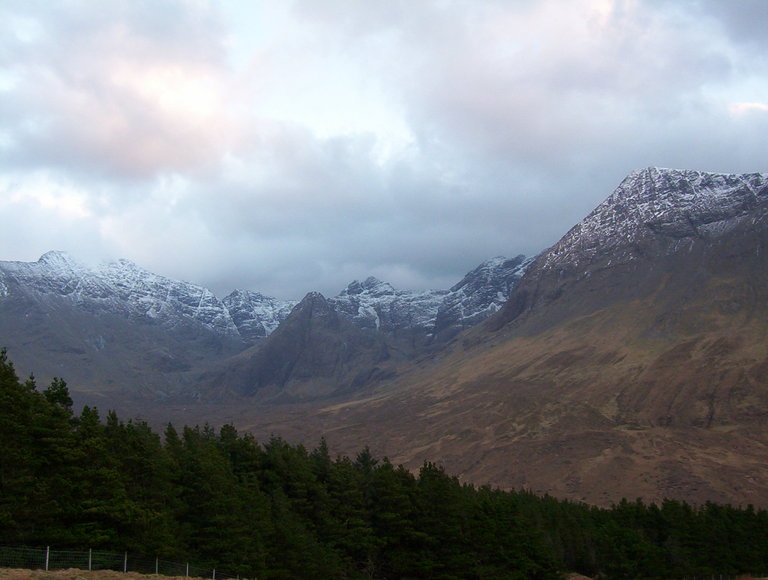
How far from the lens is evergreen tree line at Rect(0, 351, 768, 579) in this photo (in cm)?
3959

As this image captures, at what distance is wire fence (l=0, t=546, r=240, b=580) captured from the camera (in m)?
34.4

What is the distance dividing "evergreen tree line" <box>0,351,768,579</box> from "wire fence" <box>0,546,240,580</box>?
2.51 ft

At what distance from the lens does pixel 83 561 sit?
36.7 meters

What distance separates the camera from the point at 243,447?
2522 inches

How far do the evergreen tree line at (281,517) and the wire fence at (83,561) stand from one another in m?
0.77

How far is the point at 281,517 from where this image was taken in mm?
55125

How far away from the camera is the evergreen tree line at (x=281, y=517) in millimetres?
39594

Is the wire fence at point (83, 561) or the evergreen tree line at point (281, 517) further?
the evergreen tree line at point (281, 517)

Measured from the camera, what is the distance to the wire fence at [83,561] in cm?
3441

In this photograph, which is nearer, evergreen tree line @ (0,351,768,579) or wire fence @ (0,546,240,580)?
wire fence @ (0,546,240,580)

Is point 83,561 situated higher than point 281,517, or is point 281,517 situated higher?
point 83,561

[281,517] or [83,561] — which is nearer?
[83,561]

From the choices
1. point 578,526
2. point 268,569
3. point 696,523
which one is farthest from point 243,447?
point 696,523

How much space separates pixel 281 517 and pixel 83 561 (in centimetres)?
2019
